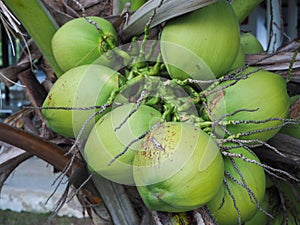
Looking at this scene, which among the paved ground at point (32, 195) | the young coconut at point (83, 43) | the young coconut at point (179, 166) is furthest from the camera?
the paved ground at point (32, 195)

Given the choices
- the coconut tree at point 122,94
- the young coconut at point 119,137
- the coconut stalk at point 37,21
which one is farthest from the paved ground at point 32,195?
the young coconut at point 119,137

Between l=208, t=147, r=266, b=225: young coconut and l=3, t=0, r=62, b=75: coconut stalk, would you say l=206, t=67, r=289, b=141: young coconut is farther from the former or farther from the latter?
l=3, t=0, r=62, b=75: coconut stalk

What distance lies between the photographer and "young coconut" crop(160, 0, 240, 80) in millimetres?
651

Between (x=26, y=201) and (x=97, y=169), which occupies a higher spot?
(x=97, y=169)

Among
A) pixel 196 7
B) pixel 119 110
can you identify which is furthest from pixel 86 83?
pixel 196 7

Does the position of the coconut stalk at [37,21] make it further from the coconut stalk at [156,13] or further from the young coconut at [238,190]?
the young coconut at [238,190]

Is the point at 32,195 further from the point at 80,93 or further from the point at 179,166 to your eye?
the point at 179,166

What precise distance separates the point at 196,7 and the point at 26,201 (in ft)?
8.76

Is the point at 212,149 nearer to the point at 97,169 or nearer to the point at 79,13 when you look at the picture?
the point at 97,169

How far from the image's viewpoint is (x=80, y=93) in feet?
2.18

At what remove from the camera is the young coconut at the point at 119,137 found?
622mm

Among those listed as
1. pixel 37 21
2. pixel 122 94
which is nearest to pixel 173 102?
pixel 122 94

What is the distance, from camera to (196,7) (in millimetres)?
642

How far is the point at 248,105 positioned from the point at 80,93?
237 millimetres
